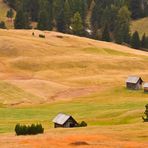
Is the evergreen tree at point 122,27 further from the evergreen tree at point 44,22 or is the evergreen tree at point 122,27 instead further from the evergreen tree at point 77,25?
the evergreen tree at point 44,22

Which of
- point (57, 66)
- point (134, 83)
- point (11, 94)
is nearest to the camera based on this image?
point (11, 94)

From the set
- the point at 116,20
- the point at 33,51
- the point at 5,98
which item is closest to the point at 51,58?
the point at 33,51

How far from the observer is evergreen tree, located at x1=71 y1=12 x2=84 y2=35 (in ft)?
572

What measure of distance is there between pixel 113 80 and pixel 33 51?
3053 centimetres

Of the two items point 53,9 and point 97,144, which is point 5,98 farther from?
point 53,9

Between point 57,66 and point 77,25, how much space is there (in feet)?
193

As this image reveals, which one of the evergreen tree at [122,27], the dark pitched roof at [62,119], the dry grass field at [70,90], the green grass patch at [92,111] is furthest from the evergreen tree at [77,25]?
the dark pitched roof at [62,119]

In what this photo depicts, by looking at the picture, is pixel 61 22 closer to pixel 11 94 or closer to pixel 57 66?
pixel 57 66

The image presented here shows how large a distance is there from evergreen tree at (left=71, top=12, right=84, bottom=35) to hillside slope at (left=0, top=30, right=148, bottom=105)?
21.1 meters

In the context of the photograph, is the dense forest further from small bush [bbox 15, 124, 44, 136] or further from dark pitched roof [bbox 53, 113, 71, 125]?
small bush [bbox 15, 124, 44, 136]

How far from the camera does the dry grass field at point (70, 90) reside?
159 feet

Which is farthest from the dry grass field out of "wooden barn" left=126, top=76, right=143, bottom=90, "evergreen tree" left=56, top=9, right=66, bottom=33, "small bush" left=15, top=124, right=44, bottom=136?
"evergreen tree" left=56, top=9, right=66, bottom=33

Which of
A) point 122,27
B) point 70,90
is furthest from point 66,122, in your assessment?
point 122,27

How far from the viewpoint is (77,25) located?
177875mm
